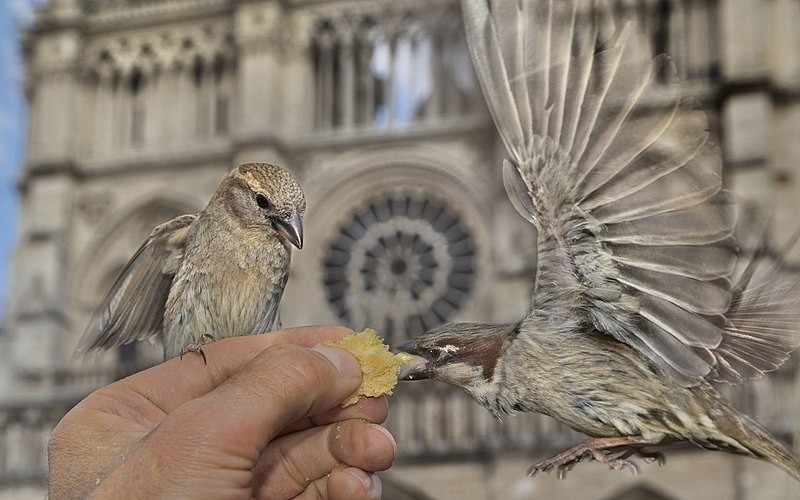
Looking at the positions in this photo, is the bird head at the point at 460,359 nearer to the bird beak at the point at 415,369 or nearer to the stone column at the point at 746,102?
the bird beak at the point at 415,369

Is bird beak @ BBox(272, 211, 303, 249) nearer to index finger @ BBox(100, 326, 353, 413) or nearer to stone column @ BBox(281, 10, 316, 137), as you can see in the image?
index finger @ BBox(100, 326, 353, 413)

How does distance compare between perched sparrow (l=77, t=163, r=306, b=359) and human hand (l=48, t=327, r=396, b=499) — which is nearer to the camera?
human hand (l=48, t=327, r=396, b=499)

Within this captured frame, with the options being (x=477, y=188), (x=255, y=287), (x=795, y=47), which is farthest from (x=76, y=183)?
(x=255, y=287)

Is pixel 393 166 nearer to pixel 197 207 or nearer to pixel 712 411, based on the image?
pixel 197 207

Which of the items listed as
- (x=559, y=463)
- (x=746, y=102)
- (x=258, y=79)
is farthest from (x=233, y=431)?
(x=258, y=79)

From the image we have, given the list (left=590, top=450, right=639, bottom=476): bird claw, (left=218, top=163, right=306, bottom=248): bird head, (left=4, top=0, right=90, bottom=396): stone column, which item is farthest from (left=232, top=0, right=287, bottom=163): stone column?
(left=590, top=450, right=639, bottom=476): bird claw

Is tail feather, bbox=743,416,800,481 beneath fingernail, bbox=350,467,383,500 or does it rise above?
above

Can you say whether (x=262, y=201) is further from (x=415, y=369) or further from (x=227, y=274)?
(x=415, y=369)
